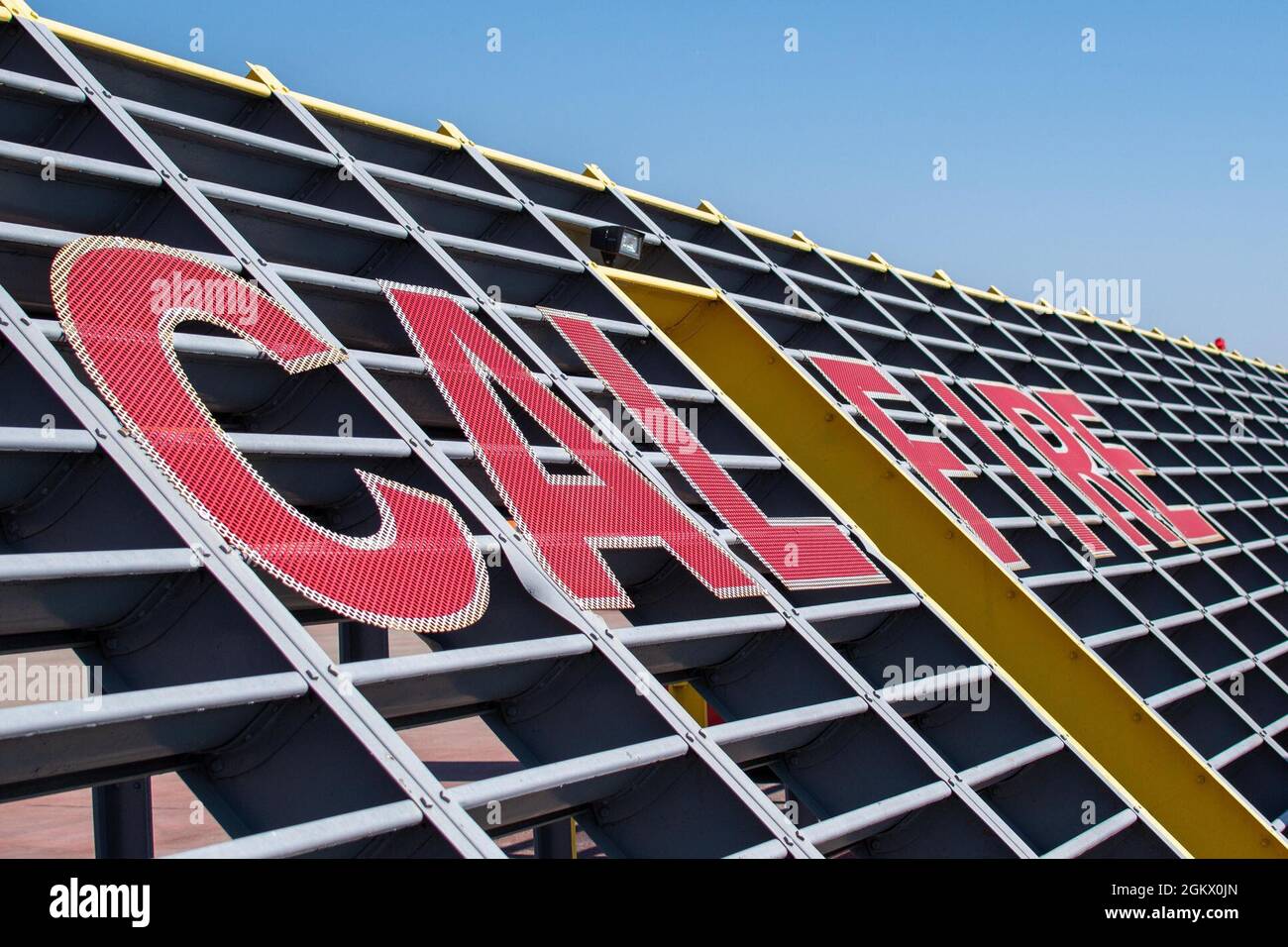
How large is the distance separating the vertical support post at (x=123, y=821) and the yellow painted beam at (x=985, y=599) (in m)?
3.71

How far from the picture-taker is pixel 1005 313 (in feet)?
43.2

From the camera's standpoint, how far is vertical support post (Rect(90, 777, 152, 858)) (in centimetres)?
641

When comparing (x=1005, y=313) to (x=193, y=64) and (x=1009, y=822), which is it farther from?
(x=193, y=64)

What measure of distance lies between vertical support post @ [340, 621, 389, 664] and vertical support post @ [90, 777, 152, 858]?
1220 millimetres

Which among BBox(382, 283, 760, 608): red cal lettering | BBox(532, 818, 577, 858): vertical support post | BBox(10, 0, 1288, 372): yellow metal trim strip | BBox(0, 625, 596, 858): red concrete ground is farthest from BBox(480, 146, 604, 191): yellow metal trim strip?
BBox(0, 625, 596, 858): red concrete ground

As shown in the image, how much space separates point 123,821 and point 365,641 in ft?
4.97

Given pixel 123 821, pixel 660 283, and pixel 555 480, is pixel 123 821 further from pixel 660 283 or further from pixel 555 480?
pixel 660 283

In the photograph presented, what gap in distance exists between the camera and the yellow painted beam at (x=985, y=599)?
7102mm

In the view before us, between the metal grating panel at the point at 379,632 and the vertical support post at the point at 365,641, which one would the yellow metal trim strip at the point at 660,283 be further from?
the vertical support post at the point at 365,641

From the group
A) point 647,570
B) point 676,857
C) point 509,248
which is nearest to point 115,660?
point 676,857

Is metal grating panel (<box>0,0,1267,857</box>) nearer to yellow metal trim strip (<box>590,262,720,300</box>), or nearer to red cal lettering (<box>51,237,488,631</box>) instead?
red cal lettering (<box>51,237,488,631</box>)

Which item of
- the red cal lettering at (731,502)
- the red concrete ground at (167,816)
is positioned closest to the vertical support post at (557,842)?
the red concrete ground at (167,816)

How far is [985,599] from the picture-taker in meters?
7.36
